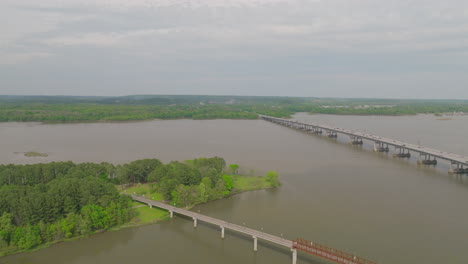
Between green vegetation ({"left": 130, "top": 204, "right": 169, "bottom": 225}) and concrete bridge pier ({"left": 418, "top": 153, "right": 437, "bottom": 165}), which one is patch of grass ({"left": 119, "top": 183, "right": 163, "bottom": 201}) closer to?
green vegetation ({"left": 130, "top": 204, "right": 169, "bottom": 225})

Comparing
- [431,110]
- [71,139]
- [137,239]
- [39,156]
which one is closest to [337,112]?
[431,110]

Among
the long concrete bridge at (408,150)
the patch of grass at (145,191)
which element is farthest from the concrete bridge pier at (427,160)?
the patch of grass at (145,191)

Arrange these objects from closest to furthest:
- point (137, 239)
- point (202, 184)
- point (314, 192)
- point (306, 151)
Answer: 1. point (137, 239)
2. point (202, 184)
3. point (314, 192)
4. point (306, 151)

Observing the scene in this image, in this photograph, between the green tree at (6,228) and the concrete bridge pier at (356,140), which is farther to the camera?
the concrete bridge pier at (356,140)

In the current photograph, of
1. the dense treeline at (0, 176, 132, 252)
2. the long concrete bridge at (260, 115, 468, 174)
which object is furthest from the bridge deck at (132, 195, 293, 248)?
the long concrete bridge at (260, 115, 468, 174)

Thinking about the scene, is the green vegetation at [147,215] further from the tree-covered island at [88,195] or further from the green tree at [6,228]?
the green tree at [6,228]

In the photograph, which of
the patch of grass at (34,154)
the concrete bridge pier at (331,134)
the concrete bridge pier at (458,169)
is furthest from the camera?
the concrete bridge pier at (331,134)

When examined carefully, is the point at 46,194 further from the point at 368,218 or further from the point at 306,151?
the point at 306,151
